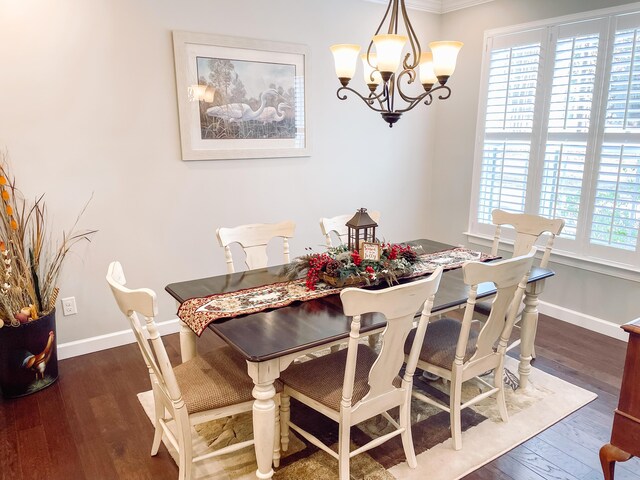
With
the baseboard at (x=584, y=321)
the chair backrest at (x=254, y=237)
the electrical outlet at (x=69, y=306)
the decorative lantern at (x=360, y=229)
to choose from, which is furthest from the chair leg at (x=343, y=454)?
the baseboard at (x=584, y=321)

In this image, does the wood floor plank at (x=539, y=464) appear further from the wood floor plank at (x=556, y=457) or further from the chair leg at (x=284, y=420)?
the chair leg at (x=284, y=420)

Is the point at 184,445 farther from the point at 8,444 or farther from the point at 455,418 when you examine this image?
the point at 455,418

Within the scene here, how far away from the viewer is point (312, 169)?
397cm

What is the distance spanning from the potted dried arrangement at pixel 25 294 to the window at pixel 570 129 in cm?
349

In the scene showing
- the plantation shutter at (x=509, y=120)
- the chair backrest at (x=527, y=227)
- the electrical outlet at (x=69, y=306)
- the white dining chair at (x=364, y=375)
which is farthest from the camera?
the plantation shutter at (x=509, y=120)

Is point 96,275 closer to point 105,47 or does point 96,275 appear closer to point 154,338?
point 105,47

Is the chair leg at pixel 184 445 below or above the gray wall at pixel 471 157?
below

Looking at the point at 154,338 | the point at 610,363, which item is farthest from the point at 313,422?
the point at 610,363

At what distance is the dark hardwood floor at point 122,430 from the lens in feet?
7.01

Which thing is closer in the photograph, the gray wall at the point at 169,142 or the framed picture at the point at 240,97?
the gray wall at the point at 169,142

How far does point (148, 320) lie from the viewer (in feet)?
5.41

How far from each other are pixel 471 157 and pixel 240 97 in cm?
218

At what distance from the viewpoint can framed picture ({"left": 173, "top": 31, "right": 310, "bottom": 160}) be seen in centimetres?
327

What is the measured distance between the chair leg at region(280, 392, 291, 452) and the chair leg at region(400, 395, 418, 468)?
529 mm
